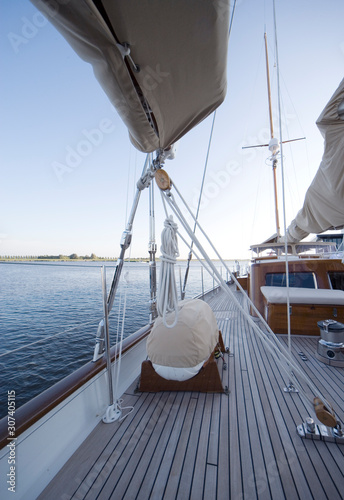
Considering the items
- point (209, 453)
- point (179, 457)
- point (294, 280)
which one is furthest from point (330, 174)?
point (179, 457)

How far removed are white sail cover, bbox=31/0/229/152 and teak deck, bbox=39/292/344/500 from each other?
6.59ft

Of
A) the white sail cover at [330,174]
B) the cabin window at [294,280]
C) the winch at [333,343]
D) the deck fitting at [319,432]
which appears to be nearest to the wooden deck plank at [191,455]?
the deck fitting at [319,432]

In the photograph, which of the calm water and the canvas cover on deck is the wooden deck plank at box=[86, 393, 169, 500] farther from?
the calm water

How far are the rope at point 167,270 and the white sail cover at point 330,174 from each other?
5.67ft

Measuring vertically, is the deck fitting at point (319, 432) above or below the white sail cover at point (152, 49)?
below

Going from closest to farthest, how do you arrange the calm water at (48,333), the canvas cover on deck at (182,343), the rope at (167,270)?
the rope at (167,270)
the canvas cover on deck at (182,343)
the calm water at (48,333)

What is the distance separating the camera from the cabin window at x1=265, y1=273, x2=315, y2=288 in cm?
360

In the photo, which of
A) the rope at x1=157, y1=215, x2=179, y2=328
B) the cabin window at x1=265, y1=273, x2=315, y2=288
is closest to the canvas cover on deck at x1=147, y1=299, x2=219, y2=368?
the rope at x1=157, y1=215, x2=179, y2=328

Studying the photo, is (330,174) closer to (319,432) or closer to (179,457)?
(319,432)

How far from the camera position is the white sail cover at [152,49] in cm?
73

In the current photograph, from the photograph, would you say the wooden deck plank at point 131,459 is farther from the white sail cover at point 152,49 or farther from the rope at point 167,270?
the white sail cover at point 152,49

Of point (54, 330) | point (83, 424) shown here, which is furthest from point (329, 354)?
point (54, 330)

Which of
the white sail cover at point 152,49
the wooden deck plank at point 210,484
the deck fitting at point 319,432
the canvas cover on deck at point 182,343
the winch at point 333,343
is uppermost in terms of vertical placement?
the white sail cover at point 152,49

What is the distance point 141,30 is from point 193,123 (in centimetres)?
61
